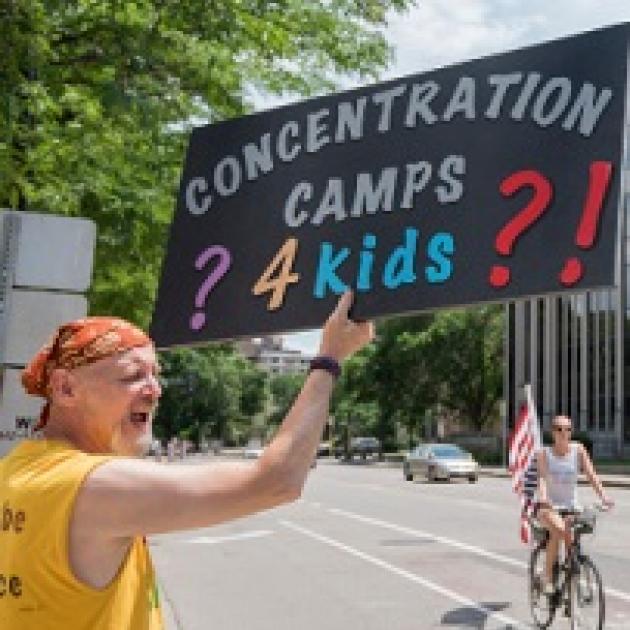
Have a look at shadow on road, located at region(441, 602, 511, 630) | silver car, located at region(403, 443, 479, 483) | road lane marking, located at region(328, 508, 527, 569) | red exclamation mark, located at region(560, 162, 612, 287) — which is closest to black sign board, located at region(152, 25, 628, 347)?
red exclamation mark, located at region(560, 162, 612, 287)

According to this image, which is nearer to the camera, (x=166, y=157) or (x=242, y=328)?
(x=242, y=328)

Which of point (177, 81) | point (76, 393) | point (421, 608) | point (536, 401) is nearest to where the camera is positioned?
point (76, 393)

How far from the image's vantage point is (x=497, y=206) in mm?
2672

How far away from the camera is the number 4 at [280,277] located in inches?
116

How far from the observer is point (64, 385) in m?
2.47

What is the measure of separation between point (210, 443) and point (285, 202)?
448ft

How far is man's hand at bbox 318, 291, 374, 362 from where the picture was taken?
261 cm

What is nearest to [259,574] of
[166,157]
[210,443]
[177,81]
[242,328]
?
[166,157]

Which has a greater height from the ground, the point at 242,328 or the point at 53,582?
the point at 242,328

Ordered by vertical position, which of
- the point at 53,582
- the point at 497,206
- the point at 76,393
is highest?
the point at 497,206

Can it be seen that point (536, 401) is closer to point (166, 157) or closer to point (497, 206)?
point (166, 157)

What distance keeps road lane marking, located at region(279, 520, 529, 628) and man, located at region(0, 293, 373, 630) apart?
8328mm

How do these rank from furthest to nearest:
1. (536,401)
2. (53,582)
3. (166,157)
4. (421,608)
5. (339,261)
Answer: (536,401) → (421,608) → (166,157) → (339,261) → (53,582)

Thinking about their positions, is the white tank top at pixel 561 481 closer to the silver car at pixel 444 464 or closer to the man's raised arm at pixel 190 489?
the man's raised arm at pixel 190 489
